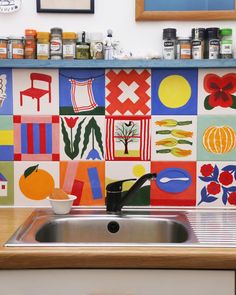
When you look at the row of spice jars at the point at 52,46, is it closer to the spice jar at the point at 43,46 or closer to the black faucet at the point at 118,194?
the spice jar at the point at 43,46

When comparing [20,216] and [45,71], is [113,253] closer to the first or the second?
[20,216]

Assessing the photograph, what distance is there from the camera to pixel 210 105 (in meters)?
1.99

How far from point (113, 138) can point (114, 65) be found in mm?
299

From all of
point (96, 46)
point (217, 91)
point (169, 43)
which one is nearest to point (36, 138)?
point (96, 46)

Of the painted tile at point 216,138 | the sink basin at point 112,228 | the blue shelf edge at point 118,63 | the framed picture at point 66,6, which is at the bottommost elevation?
the sink basin at point 112,228

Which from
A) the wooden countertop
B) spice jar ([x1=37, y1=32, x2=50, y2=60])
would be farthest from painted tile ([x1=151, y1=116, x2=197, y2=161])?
the wooden countertop

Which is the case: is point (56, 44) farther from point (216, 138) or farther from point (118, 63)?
point (216, 138)

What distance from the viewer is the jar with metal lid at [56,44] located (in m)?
1.93

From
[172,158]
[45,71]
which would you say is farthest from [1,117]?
[172,158]

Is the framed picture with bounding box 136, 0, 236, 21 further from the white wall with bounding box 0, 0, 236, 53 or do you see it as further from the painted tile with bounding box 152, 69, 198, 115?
the painted tile with bounding box 152, 69, 198, 115

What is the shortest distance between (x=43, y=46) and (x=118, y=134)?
462 millimetres

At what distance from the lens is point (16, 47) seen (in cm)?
193

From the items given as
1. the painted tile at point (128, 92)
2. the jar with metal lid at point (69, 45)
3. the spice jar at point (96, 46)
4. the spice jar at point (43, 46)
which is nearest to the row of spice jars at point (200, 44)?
the painted tile at point (128, 92)

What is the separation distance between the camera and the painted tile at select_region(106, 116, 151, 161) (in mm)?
2006
